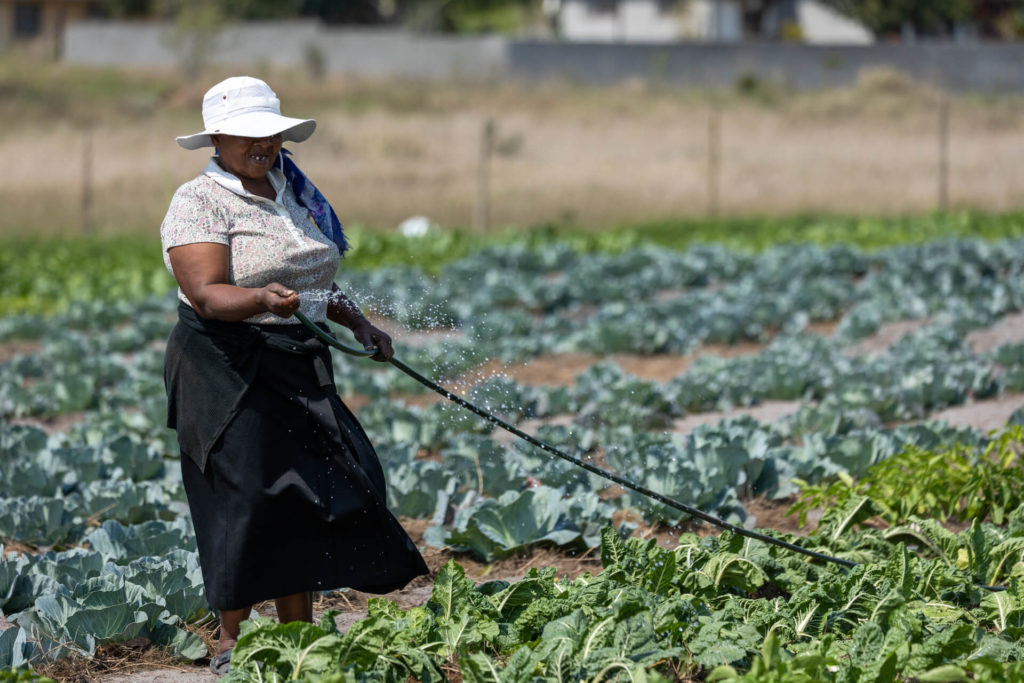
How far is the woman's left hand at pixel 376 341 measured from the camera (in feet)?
10.9

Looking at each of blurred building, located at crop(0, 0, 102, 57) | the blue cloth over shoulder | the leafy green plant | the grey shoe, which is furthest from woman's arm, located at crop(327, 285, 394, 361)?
blurred building, located at crop(0, 0, 102, 57)

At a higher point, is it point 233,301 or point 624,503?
point 233,301

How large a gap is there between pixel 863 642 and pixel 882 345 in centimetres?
544

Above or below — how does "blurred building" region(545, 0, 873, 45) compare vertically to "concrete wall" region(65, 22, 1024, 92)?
above

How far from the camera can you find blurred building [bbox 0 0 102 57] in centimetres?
4359

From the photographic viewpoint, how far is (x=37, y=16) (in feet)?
148

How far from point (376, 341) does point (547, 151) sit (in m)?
19.0

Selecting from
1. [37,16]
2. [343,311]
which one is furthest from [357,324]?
[37,16]

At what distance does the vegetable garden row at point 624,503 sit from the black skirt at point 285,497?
0.69ft

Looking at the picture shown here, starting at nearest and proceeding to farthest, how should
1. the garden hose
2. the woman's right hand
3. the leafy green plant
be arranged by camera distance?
the woman's right hand
the garden hose
the leafy green plant

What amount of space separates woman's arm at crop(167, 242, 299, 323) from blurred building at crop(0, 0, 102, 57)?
43395 mm

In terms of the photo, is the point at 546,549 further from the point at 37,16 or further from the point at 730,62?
the point at 37,16

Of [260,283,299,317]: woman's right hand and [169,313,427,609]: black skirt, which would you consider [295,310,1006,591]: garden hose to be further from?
[260,283,299,317]: woman's right hand

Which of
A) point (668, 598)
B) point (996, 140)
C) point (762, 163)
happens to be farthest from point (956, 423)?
point (996, 140)
